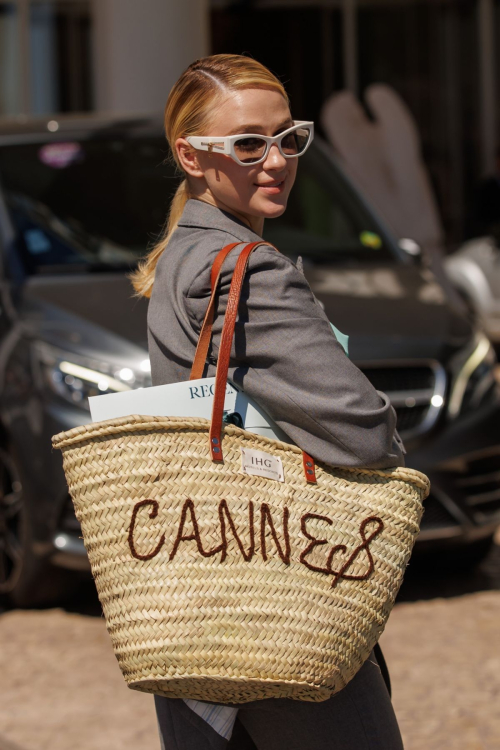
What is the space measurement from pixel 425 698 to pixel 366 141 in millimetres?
6245

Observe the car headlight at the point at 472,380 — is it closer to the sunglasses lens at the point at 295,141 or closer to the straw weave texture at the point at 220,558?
the sunglasses lens at the point at 295,141

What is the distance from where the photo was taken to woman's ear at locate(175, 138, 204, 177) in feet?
6.54

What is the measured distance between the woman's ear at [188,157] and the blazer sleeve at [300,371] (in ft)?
0.82

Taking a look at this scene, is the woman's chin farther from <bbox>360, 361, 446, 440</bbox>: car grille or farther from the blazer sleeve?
<bbox>360, 361, 446, 440</bbox>: car grille

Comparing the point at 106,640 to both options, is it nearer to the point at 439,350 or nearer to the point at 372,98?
the point at 439,350

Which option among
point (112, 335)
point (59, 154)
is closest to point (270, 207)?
point (112, 335)

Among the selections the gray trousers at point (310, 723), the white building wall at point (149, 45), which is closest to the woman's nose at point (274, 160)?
the gray trousers at point (310, 723)

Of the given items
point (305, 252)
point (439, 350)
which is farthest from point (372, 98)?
point (439, 350)

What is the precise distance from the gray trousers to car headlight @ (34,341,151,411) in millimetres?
2362

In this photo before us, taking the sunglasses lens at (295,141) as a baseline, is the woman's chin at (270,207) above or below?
below

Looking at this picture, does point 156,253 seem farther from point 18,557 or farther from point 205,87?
point 18,557

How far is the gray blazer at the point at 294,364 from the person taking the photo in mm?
1788

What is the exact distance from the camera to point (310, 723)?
1894mm

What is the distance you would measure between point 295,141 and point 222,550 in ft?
2.30
